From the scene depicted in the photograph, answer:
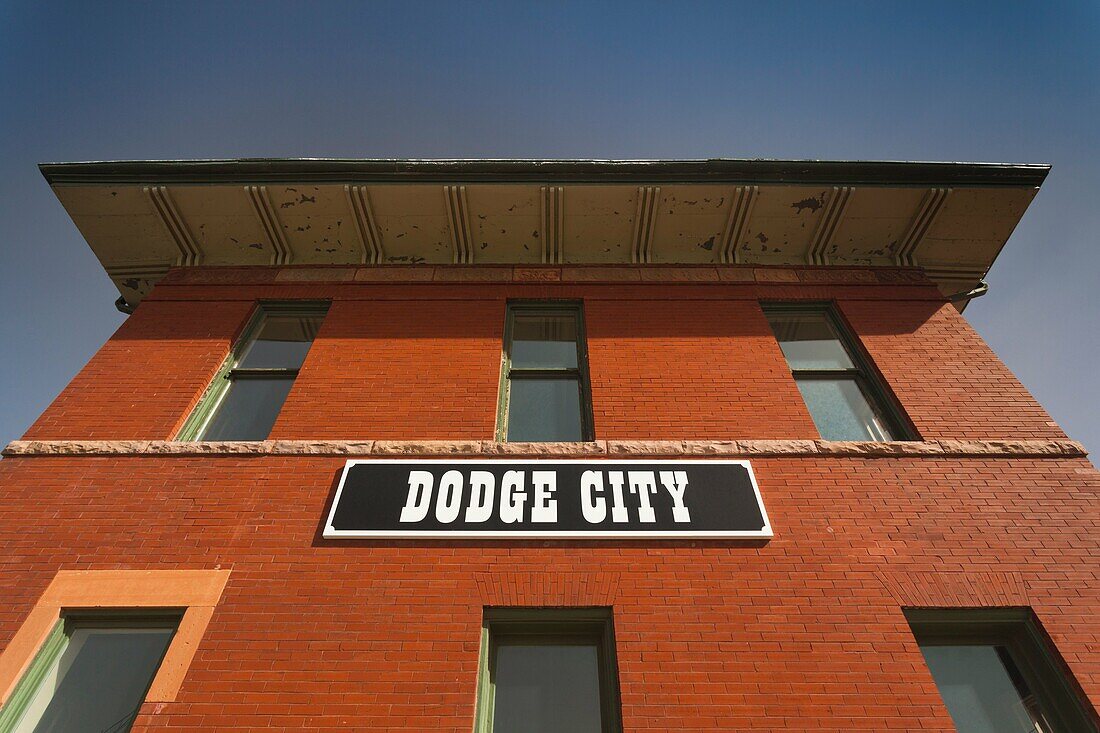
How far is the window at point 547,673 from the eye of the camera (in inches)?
163

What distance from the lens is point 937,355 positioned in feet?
22.0

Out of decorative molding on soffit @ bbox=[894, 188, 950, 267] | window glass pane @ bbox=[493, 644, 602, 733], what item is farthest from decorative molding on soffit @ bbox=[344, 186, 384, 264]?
decorative molding on soffit @ bbox=[894, 188, 950, 267]

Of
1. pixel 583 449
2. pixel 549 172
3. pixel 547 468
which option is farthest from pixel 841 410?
pixel 549 172

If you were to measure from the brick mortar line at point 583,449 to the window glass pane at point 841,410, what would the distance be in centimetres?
59

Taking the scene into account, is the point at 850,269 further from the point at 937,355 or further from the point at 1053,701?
the point at 1053,701

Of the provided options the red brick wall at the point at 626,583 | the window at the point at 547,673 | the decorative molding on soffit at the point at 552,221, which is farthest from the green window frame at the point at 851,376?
the window at the point at 547,673

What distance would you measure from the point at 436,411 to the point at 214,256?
418 cm

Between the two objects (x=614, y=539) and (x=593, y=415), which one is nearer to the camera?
(x=614, y=539)

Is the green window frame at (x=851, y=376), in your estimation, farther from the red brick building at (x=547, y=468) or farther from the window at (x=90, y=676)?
the window at (x=90, y=676)

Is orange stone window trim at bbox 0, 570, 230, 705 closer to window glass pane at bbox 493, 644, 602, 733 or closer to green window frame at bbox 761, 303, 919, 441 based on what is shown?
window glass pane at bbox 493, 644, 602, 733

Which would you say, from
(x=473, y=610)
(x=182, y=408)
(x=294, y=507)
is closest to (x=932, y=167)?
(x=473, y=610)

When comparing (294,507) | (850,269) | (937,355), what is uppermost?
(850,269)

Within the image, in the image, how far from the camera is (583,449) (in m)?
5.60

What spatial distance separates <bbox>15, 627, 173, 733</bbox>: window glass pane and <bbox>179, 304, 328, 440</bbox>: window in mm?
2062
